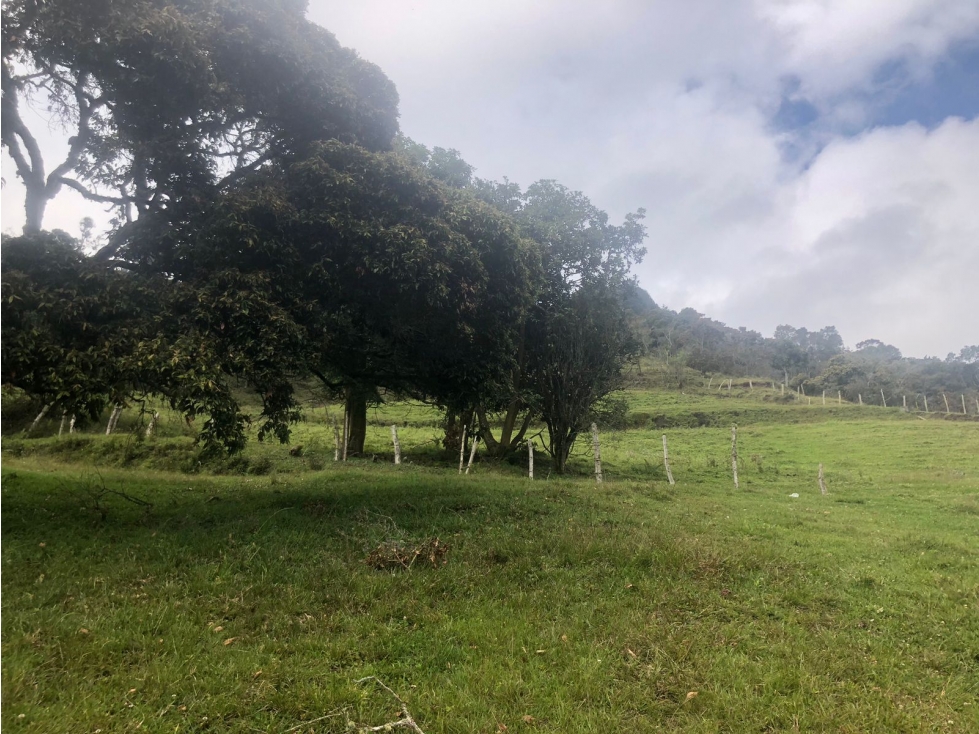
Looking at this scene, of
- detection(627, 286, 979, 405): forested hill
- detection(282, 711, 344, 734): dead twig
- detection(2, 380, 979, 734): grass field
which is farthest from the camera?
detection(627, 286, 979, 405): forested hill

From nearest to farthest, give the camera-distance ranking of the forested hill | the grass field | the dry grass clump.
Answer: the grass field, the dry grass clump, the forested hill

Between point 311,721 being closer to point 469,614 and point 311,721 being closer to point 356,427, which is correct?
point 469,614

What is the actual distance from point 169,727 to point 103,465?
19722 millimetres

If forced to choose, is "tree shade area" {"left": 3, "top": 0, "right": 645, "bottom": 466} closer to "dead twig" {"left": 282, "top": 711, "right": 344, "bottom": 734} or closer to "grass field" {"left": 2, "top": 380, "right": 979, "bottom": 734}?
"grass field" {"left": 2, "top": 380, "right": 979, "bottom": 734}

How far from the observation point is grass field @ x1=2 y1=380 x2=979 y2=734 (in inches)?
193

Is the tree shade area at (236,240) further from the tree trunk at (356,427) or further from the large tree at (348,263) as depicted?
the tree trunk at (356,427)

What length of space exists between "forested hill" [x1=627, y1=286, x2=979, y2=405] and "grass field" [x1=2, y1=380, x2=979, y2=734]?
42.4 metres

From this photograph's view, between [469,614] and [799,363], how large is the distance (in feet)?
341

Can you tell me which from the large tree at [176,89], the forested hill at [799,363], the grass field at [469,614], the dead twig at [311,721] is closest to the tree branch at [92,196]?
the large tree at [176,89]

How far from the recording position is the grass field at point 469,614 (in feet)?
16.1

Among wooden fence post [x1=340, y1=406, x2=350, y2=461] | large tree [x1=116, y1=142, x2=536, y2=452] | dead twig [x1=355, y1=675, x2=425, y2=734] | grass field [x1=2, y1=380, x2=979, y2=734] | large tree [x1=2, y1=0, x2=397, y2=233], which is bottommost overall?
dead twig [x1=355, y1=675, x2=425, y2=734]

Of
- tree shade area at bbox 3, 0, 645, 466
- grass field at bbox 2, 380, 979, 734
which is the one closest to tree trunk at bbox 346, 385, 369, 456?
grass field at bbox 2, 380, 979, 734

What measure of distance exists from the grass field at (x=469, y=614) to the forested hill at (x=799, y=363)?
1671 inches

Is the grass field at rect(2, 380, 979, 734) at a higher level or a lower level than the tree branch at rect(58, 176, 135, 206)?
lower
